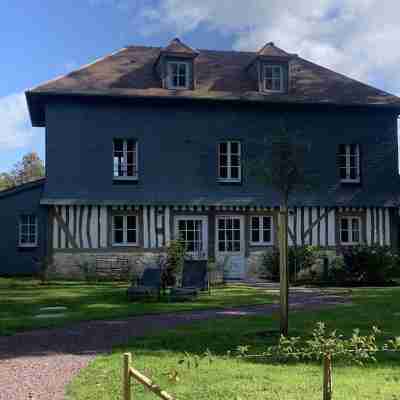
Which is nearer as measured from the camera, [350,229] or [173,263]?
[173,263]

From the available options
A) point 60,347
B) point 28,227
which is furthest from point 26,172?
point 60,347

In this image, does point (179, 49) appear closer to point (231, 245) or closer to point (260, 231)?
point (260, 231)

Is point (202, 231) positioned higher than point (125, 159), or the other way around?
point (125, 159)

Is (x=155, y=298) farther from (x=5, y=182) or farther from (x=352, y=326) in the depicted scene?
(x=5, y=182)

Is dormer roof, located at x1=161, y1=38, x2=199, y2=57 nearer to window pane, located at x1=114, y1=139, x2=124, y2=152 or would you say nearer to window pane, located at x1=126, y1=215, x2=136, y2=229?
window pane, located at x1=114, y1=139, x2=124, y2=152

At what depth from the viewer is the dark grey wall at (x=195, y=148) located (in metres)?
20.0

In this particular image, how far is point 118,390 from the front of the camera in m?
6.05

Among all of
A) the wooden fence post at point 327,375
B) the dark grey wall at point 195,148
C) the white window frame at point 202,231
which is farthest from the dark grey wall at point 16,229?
the wooden fence post at point 327,375

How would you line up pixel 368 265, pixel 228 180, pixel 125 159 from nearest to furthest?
pixel 368 265 < pixel 125 159 < pixel 228 180

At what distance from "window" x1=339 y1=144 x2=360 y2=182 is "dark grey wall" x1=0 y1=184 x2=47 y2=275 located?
10.8m

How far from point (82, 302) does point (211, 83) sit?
10882 mm

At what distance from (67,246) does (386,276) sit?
1033cm

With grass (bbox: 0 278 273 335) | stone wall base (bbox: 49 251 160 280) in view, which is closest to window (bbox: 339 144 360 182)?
grass (bbox: 0 278 273 335)

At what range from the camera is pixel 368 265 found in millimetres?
19297
